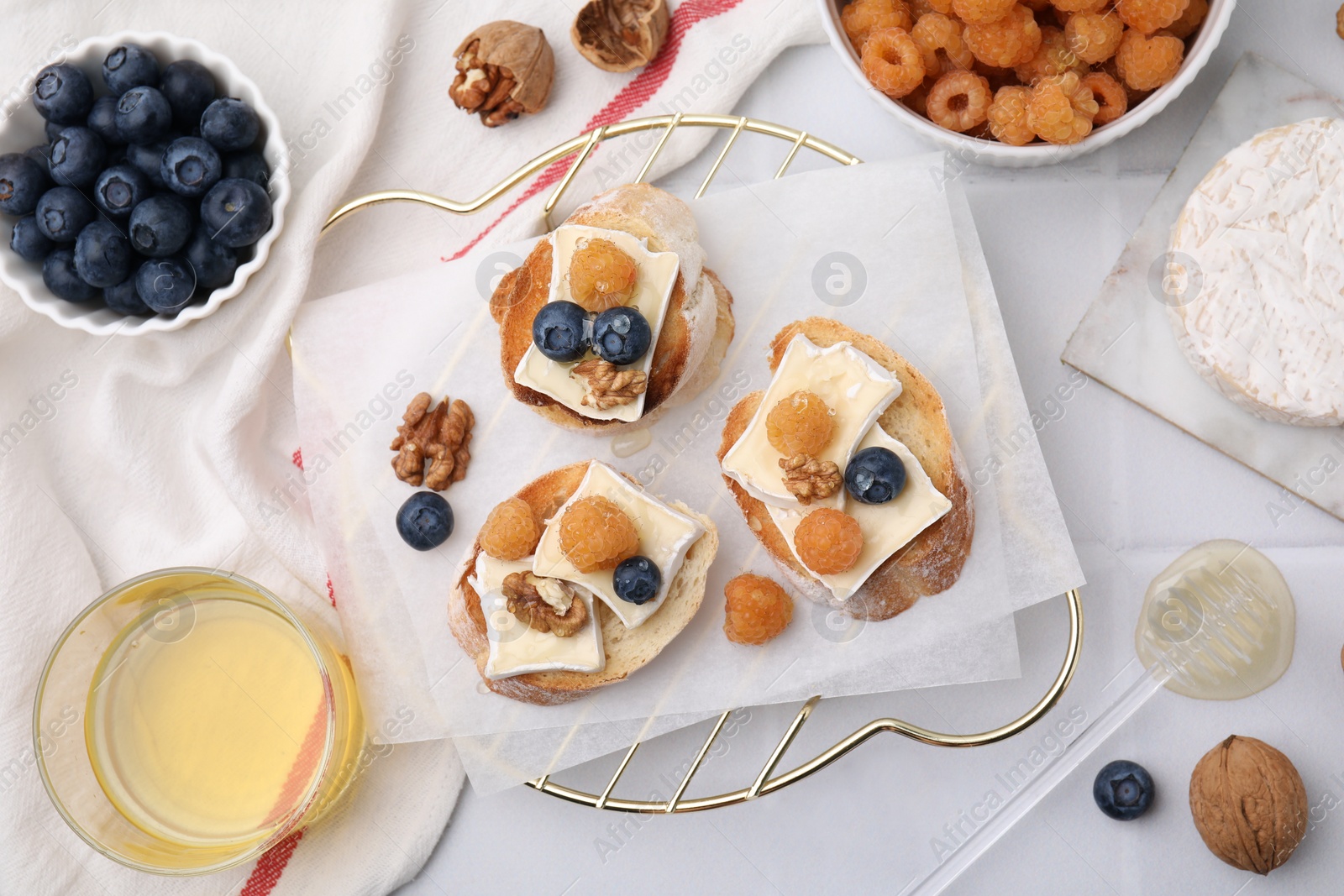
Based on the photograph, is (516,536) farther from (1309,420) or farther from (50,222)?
(1309,420)

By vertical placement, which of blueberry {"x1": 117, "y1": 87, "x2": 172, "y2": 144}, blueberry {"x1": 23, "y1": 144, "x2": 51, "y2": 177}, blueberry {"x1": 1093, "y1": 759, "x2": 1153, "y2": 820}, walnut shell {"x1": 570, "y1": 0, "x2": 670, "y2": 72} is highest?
walnut shell {"x1": 570, "y1": 0, "x2": 670, "y2": 72}

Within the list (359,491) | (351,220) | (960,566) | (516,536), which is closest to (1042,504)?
(960,566)

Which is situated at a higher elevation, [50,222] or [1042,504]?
[1042,504]

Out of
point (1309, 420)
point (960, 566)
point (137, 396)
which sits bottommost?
point (137, 396)

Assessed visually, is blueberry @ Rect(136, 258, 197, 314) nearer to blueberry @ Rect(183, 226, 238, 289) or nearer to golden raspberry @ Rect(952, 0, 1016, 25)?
blueberry @ Rect(183, 226, 238, 289)

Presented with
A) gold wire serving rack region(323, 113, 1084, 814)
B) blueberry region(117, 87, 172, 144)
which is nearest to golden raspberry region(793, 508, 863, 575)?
gold wire serving rack region(323, 113, 1084, 814)

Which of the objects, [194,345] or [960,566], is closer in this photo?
[960,566]
